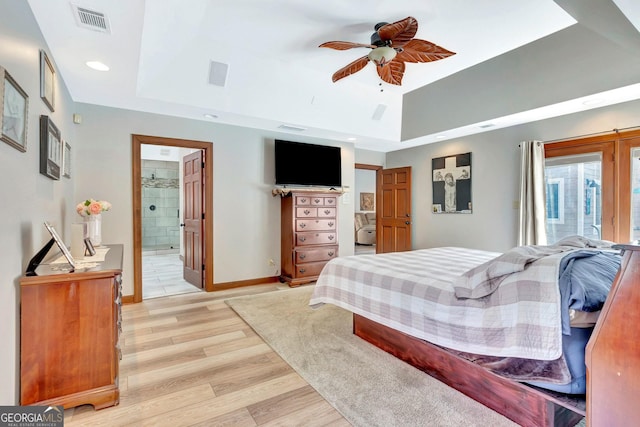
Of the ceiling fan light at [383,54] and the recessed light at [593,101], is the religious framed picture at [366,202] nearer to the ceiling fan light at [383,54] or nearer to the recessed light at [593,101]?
the recessed light at [593,101]

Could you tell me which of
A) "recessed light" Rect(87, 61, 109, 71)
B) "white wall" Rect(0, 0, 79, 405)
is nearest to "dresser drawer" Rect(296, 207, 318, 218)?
"recessed light" Rect(87, 61, 109, 71)

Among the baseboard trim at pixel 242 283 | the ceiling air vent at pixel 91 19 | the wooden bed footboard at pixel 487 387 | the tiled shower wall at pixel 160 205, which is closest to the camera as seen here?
the wooden bed footboard at pixel 487 387

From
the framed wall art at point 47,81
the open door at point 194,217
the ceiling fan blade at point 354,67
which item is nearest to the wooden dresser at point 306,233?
the open door at point 194,217

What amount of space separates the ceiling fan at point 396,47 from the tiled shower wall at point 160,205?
708 centimetres

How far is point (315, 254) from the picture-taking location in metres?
4.73

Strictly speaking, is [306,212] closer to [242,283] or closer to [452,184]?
[242,283]

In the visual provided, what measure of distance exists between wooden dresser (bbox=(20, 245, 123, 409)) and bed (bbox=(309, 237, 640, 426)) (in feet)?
5.52

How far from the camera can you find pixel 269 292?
418 centimetres

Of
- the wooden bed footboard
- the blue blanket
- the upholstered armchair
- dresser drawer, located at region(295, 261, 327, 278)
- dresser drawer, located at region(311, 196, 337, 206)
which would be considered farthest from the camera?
the upholstered armchair

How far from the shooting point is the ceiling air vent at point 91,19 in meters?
1.88

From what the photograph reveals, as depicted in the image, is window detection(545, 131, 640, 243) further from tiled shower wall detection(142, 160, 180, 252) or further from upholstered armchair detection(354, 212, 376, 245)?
tiled shower wall detection(142, 160, 180, 252)

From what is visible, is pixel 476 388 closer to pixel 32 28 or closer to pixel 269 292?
pixel 269 292

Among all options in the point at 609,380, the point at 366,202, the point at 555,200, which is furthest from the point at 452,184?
the point at 366,202

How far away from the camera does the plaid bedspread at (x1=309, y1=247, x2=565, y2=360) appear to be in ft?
4.66
